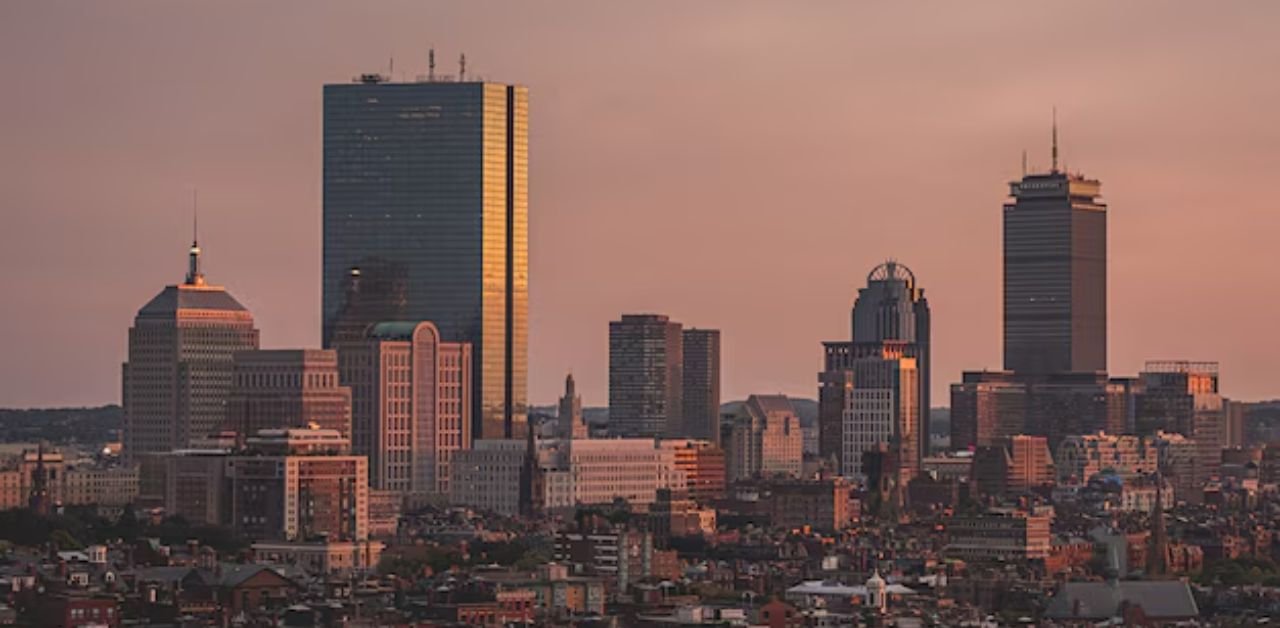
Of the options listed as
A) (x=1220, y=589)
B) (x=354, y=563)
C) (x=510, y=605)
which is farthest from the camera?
(x=354, y=563)

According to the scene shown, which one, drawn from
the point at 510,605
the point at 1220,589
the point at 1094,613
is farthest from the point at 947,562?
the point at 510,605

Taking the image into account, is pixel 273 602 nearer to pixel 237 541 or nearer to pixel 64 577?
pixel 64 577

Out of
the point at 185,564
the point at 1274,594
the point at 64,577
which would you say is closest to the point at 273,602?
the point at 64,577

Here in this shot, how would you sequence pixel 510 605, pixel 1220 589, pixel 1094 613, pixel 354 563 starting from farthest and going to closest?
pixel 354 563, pixel 1220 589, pixel 1094 613, pixel 510 605

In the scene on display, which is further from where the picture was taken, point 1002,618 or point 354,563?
point 354,563

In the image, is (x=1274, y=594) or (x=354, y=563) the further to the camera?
(x=354, y=563)

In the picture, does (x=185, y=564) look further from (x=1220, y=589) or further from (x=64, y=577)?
(x=1220, y=589)
